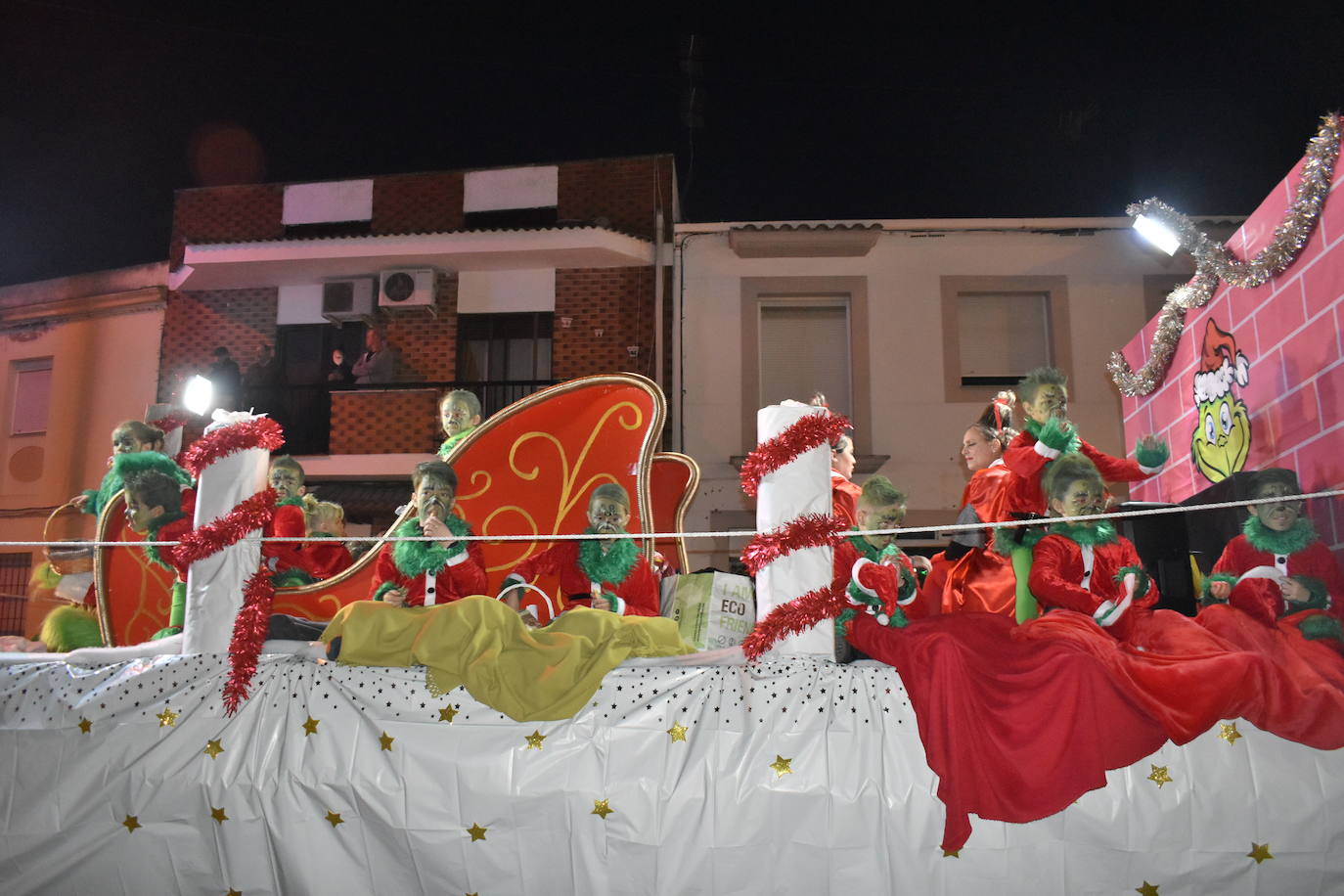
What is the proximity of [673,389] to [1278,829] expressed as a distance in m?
7.60

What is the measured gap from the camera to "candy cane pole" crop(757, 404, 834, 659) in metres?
3.04

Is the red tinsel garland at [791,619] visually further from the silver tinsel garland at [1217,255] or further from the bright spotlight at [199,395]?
the bright spotlight at [199,395]

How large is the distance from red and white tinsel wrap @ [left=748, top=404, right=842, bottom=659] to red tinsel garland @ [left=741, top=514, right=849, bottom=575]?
10mm

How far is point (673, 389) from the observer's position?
1002cm

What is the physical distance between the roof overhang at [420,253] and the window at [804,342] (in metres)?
1.26

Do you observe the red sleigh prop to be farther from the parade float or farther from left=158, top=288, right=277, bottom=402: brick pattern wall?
left=158, top=288, right=277, bottom=402: brick pattern wall

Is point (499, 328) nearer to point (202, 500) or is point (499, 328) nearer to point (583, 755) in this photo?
point (202, 500)

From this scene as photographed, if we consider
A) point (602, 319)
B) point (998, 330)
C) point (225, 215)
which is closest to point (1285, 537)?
point (998, 330)

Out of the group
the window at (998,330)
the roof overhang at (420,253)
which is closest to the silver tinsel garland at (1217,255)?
the window at (998,330)

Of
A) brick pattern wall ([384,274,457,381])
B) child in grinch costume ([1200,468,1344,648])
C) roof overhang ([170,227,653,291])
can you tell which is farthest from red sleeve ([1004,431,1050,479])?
brick pattern wall ([384,274,457,381])

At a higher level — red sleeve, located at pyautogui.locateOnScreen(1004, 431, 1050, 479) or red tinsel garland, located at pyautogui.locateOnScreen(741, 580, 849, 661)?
red sleeve, located at pyautogui.locateOnScreen(1004, 431, 1050, 479)

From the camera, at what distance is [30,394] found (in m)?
11.7

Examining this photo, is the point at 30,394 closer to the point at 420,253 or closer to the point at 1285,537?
the point at 420,253

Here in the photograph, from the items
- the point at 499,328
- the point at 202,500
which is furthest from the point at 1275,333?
the point at 499,328
